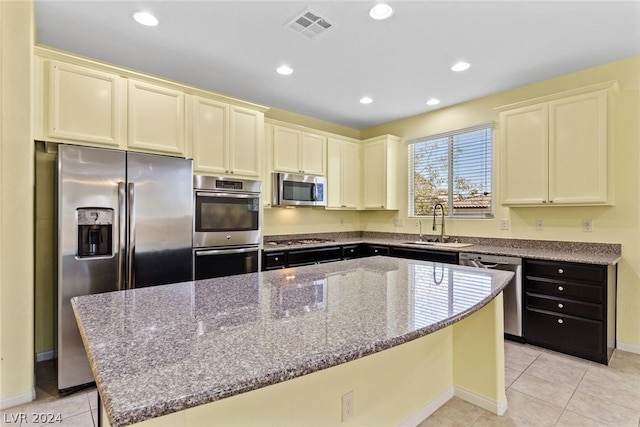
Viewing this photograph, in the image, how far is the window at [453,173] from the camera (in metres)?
3.98

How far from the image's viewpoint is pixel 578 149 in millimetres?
3012

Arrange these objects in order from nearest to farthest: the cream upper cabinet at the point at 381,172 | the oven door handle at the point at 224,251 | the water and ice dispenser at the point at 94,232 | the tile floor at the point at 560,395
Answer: the tile floor at the point at 560,395
the water and ice dispenser at the point at 94,232
the oven door handle at the point at 224,251
the cream upper cabinet at the point at 381,172

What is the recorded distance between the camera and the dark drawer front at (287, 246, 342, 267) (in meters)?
3.77

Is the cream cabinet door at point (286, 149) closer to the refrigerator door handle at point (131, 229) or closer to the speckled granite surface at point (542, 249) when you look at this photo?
the speckled granite surface at point (542, 249)

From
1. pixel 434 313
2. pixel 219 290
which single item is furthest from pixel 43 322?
pixel 434 313

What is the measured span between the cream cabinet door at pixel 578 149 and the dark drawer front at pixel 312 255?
7.76 feet

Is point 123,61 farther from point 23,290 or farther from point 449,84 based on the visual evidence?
point 449,84

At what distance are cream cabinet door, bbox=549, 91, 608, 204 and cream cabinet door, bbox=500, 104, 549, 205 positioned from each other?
0.07 meters

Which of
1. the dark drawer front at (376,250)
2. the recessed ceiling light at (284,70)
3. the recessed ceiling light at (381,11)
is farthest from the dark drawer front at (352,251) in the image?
the recessed ceiling light at (381,11)

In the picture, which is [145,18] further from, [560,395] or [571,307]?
[571,307]

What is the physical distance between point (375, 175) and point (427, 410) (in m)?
3.35

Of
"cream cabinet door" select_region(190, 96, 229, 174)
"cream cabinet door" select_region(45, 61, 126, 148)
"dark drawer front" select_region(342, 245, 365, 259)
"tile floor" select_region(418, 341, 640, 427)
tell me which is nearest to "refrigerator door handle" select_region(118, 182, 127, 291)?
"cream cabinet door" select_region(45, 61, 126, 148)

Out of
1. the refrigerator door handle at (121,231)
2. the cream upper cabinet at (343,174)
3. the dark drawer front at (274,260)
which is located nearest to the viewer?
the refrigerator door handle at (121,231)

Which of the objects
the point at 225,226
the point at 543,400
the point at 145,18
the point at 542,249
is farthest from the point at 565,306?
the point at 145,18
